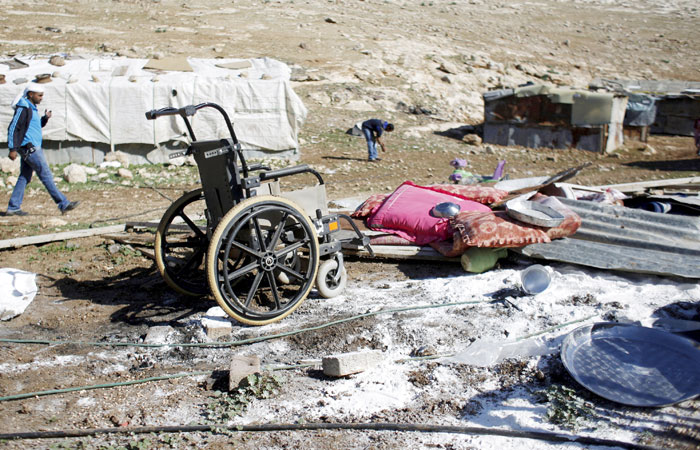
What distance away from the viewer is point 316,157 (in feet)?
39.5

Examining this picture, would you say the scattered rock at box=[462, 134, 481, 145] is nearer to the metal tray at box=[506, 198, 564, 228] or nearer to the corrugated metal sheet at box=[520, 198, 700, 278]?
the corrugated metal sheet at box=[520, 198, 700, 278]

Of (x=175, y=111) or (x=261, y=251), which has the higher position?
(x=175, y=111)

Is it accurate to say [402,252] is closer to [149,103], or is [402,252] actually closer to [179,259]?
[179,259]

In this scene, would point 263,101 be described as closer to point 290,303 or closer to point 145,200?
point 145,200

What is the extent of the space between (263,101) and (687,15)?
2937 cm

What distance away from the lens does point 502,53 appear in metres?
22.9

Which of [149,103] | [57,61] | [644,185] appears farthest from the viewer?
[57,61]

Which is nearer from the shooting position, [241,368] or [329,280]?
[241,368]

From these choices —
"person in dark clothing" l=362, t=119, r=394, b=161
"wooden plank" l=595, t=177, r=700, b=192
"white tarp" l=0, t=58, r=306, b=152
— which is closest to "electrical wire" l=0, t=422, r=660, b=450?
"wooden plank" l=595, t=177, r=700, b=192

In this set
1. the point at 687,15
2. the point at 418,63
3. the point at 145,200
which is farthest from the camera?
the point at 687,15

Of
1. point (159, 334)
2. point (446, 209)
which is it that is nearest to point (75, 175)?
point (159, 334)

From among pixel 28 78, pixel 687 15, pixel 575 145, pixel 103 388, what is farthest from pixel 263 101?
pixel 687 15

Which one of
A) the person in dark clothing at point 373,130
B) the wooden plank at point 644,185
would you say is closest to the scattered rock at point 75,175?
the person in dark clothing at point 373,130

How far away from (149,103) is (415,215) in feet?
24.0
